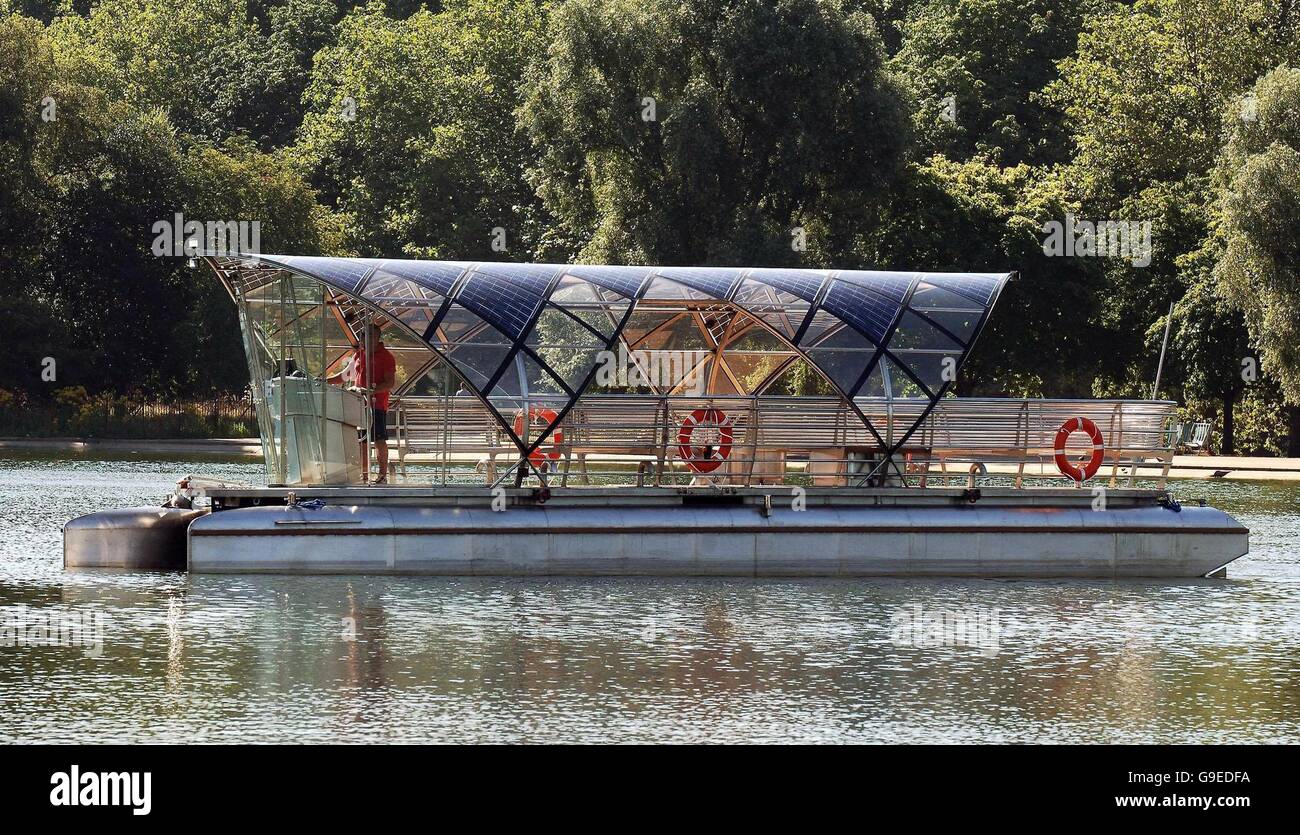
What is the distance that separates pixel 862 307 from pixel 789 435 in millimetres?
2034

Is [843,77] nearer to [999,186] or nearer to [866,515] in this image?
[999,186]

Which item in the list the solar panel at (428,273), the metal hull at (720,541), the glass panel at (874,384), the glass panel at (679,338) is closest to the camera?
the metal hull at (720,541)

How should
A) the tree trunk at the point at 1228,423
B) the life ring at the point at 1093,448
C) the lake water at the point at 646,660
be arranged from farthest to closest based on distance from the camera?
the tree trunk at the point at 1228,423 < the life ring at the point at 1093,448 < the lake water at the point at 646,660

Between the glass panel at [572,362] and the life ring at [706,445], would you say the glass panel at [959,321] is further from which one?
the glass panel at [572,362]

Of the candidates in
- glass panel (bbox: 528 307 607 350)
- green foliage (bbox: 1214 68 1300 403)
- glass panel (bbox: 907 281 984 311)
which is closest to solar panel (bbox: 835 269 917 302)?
glass panel (bbox: 907 281 984 311)

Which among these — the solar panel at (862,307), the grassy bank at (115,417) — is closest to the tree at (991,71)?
the grassy bank at (115,417)

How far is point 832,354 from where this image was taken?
84.6ft

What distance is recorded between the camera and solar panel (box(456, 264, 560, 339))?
24.4 m

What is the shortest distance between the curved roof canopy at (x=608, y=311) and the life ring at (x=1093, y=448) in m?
2.11

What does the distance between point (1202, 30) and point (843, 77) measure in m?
12.9

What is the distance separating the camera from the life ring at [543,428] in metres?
24.9

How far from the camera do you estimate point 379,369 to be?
84.4ft

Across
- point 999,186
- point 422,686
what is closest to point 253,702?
point 422,686

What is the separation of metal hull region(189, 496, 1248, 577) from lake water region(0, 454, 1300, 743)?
1.19ft
